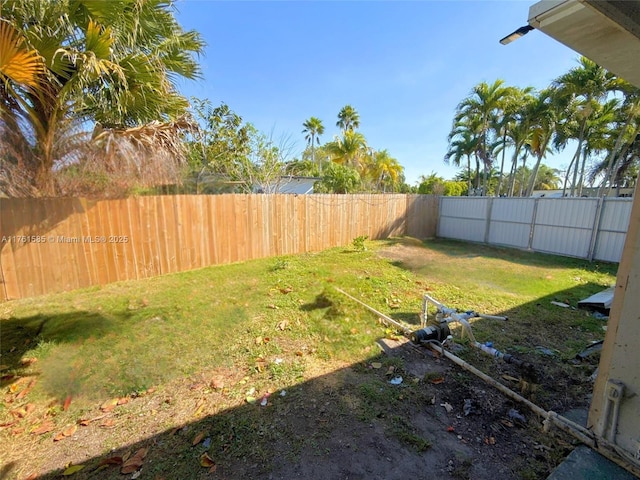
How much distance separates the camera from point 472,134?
1691cm

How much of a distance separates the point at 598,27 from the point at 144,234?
21.6 feet

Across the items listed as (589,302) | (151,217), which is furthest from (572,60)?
(151,217)

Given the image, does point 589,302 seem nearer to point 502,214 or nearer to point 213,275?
point 502,214

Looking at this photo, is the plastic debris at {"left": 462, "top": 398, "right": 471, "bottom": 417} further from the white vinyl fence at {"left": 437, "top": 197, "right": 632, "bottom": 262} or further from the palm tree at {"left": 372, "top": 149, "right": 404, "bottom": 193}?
the palm tree at {"left": 372, "top": 149, "right": 404, "bottom": 193}

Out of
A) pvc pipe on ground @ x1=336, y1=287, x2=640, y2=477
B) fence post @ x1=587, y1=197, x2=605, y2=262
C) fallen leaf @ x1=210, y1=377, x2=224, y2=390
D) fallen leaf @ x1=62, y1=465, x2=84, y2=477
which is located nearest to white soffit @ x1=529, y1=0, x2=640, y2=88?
pvc pipe on ground @ x1=336, y1=287, x2=640, y2=477

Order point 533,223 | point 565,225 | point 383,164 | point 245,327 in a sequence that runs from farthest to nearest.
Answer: point 383,164 → point 533,223 → point 565,225 → point 245,327

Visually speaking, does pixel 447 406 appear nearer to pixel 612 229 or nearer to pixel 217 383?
pixel 217 383

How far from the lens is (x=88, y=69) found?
2.79 meters

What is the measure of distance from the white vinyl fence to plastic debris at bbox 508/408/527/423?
7.68 meters

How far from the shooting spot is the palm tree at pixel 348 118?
79.7ft

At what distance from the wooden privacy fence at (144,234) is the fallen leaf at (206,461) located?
4741mm

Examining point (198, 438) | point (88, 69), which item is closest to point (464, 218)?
point (198, 438)

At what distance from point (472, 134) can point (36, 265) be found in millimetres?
19863

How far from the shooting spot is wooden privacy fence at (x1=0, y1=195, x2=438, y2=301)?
447 cm
